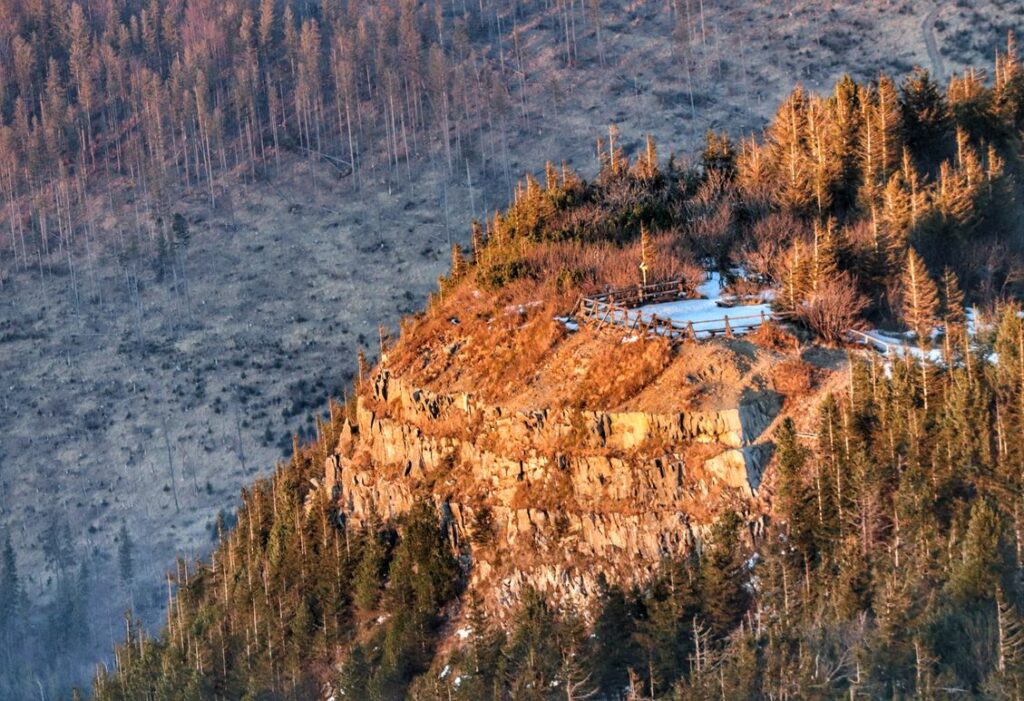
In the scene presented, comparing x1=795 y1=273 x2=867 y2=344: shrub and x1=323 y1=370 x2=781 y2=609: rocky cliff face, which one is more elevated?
x1=795 y1=273 x2=867 y2=344: shrub

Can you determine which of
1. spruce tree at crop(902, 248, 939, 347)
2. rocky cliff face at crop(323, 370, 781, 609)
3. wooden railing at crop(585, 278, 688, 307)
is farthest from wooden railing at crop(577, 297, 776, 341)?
spruce tree at crop(902, 248, 939, 347)

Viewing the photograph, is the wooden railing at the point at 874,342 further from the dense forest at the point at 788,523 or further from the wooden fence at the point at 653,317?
the wooden fence at the point at 653,317

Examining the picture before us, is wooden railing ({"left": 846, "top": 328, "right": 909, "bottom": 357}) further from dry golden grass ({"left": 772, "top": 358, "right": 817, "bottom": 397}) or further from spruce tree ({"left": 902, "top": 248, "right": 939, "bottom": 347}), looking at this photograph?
dry golden grass ({"left": 772, "top": 358, "right": 817, "bottom": 397})

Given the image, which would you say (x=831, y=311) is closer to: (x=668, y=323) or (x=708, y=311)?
(x=708, y=311)

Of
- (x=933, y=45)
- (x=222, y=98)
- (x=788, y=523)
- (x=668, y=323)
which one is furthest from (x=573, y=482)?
(x=222, y=98)

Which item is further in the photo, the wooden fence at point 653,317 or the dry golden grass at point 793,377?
the wooden fence at point 653,317

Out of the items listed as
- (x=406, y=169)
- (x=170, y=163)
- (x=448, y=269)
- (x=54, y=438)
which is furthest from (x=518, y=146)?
(x=54, y=438)

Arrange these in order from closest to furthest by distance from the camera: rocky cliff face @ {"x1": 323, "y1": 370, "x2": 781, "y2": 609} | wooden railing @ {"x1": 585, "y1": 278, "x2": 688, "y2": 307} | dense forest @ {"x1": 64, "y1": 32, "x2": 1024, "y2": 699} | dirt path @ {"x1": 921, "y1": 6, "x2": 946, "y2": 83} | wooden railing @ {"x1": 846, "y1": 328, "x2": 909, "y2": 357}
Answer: dense forest @ {"x1": 64, "y1": 32, "x2": 1024, "y2": 699}
rocky cliff face @ {"x1": 323, "y1": 370, "x2": 781, "y2": 609}
wooden railing @ {"x1": 846, "y1": 328, "x2": 909, "y2": 357}
wooden railing @ {"x1": 585, "y1": 278, "x2": 688, "y2": 307}
dirt path @ {"x1": 921, "y1": 6, "x2": 946, "y2": 83}

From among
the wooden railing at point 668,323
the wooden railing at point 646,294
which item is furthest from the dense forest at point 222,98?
the wooden railing at point 668,323

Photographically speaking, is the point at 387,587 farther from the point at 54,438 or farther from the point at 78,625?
the point at 54,438
